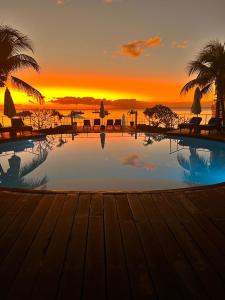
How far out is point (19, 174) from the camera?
7.99m

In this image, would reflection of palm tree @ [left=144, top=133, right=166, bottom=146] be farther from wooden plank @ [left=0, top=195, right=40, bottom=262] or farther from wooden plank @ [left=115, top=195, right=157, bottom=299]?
wooden plank @ [left=115, top=195, right=157, bottom=299]

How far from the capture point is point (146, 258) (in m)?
2.36

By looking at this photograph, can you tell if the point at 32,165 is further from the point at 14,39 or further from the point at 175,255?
the point at 175,255

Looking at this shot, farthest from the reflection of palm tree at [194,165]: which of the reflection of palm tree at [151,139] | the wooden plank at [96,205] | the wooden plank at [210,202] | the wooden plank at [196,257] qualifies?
the wooden plank at [196,257]

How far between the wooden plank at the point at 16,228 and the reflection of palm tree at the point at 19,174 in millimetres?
3222

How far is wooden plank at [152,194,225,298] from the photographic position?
1.95m

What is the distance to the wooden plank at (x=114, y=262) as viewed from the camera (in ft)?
6.30

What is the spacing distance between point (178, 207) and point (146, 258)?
1.41 metres

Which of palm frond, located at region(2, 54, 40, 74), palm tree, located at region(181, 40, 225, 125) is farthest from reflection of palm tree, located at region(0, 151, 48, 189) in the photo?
palm tree, located at region(181, 40, 225, 125)

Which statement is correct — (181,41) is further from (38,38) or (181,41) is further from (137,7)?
(38,38)

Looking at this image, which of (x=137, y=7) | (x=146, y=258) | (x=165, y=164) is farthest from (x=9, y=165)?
(x=137, y=7)

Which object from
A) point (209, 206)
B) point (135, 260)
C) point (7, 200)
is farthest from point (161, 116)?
point (135, 260)

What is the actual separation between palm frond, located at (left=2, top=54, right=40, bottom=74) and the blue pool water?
3.81 m

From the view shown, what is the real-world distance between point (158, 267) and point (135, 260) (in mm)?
224
